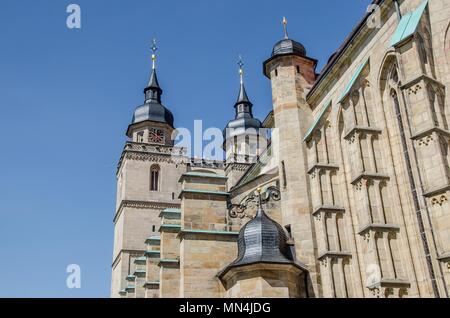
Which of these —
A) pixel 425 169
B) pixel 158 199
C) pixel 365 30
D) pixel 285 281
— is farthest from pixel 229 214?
pixel 158 199

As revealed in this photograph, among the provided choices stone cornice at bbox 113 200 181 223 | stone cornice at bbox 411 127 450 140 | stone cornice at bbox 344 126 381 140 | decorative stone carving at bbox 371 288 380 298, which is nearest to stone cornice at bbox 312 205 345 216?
stone cornice at bbox 344 126 381 140

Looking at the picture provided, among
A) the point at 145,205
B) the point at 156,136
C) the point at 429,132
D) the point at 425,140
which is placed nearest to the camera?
the point at 429,132

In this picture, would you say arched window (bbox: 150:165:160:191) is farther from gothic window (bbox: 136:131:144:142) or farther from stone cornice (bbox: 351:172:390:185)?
stone cornice (bbox: 351:172:390:185)

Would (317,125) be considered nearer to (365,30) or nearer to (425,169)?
(365,30)

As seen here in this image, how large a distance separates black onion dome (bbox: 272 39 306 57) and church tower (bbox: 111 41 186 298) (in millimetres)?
25042

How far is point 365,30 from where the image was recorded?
16266mm

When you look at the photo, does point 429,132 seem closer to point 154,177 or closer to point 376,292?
point 376,292

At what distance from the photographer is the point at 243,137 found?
55.3 meters

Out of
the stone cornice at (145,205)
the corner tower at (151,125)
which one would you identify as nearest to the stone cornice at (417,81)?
the stone cornice at (145,205)

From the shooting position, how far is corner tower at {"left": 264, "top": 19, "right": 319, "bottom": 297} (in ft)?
56.5

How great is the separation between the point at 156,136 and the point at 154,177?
432 cm

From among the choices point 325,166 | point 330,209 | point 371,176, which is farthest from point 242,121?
point 371,176

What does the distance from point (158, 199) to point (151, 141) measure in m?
6.02

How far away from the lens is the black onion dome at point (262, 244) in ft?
51.4
